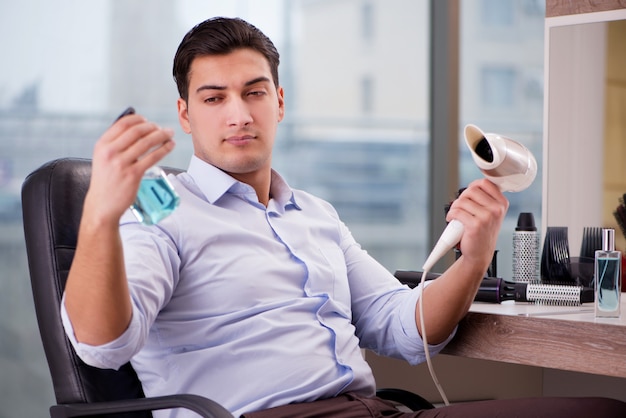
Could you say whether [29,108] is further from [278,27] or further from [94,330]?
[94,330]

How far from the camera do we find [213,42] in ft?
5.73

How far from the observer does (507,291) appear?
1.91 metres

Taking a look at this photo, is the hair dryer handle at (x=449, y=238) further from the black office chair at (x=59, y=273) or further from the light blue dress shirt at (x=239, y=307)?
the black office chair at (x=59, y=273)

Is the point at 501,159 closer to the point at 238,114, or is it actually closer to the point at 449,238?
the point at 449,238

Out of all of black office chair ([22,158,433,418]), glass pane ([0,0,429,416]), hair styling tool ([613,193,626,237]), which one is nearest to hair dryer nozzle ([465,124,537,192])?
black office chair ([22,158,433,418])

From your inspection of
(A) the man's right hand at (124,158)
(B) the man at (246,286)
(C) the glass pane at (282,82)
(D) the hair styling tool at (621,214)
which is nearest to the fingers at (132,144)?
(A) the man's right hand at (124,158)

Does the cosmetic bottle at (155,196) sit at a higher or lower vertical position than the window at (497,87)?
lower

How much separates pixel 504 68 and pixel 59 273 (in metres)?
3.47

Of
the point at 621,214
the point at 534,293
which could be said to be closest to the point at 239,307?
the point at 534,293

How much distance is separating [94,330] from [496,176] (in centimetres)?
72

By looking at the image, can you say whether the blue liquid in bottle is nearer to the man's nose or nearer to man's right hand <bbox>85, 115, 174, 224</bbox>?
the man's nose

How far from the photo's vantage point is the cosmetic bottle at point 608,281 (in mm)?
1635

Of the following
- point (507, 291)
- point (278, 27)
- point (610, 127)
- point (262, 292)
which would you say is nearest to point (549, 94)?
point (610, 127)

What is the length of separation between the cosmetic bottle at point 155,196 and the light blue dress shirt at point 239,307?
21cm
